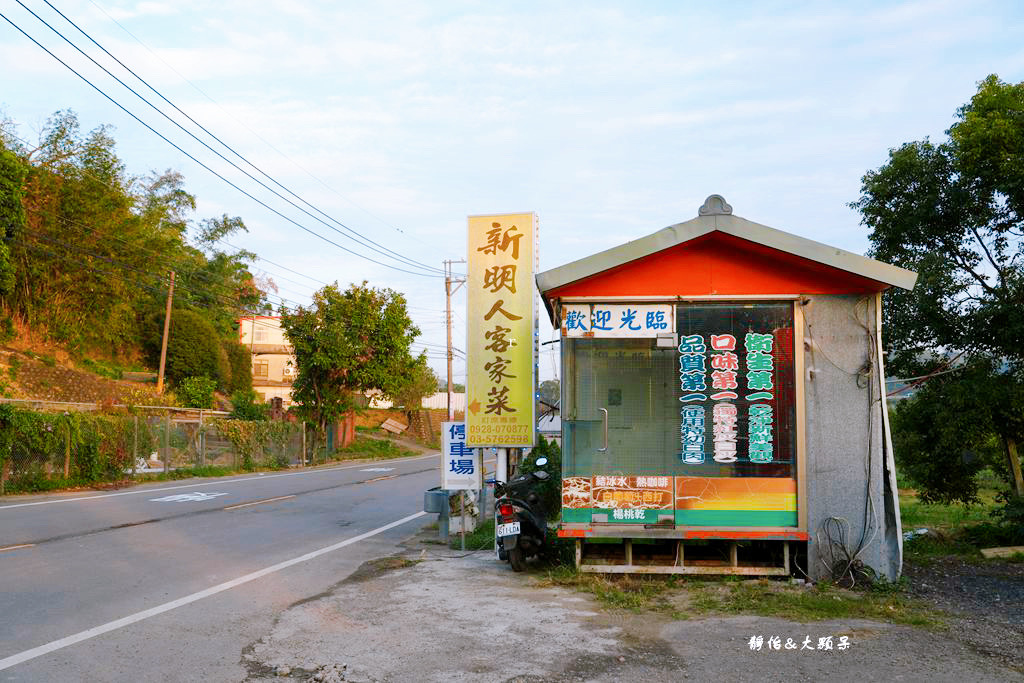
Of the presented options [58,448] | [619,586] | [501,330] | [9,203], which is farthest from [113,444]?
[619,586]

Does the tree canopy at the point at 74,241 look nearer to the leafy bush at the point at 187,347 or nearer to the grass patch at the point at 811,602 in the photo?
the leafy bush at the point at 187,347

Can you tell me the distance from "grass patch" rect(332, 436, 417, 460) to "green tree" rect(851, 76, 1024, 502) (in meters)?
30.5

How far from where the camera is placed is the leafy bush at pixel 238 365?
4744 centimetres

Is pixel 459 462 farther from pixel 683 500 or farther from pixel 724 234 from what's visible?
pixel 724 234

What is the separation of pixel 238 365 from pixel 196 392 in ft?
34.9

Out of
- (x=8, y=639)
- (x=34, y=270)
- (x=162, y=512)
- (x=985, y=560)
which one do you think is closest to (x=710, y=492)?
(x=985, y=560)

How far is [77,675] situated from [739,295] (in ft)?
22.2

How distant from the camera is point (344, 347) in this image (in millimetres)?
35781

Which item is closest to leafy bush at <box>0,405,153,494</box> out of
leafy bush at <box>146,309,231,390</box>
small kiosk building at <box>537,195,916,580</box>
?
small kiosk building at <box>537,195,916,580</box>

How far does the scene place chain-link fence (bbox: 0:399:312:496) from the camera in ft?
61.1

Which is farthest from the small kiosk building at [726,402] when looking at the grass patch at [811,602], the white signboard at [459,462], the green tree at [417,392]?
the green tree at [417,392]

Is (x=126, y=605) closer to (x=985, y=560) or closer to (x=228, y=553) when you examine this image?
(x=228, y=553)

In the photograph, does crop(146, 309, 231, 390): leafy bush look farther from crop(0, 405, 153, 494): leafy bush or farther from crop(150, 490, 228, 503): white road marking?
crop(150, 490, 228, 503): white road marking

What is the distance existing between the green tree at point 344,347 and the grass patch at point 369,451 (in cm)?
236
